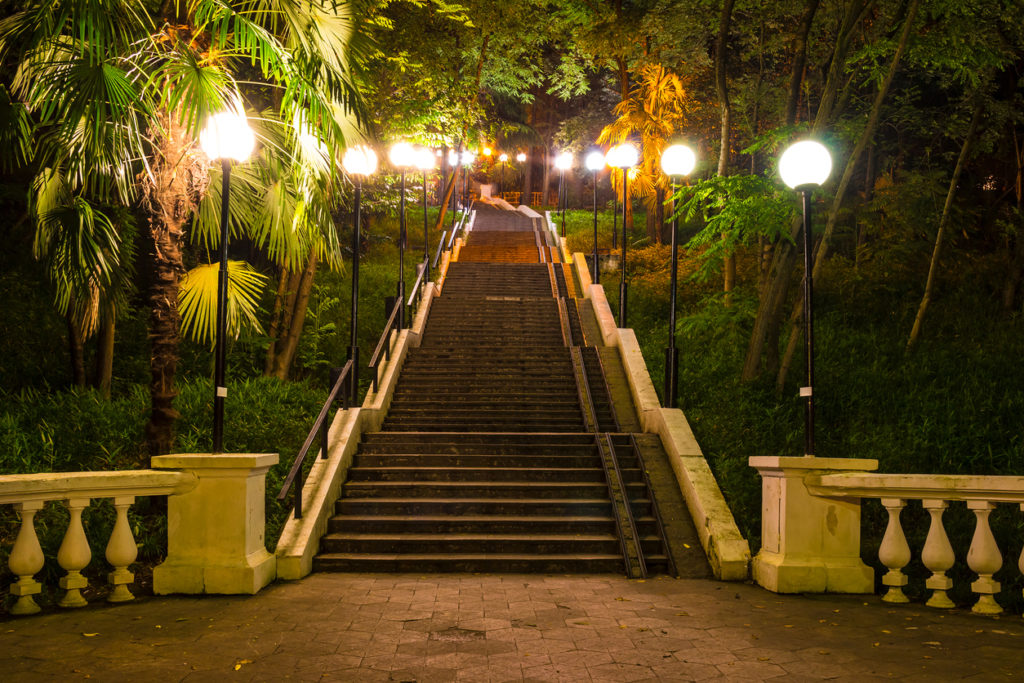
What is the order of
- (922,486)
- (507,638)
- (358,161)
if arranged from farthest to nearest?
(358,161) → (922,486) → (507,638)

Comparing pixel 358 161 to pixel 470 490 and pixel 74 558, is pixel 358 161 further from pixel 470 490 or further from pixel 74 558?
pixel 74 558

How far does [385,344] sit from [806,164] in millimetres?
8762

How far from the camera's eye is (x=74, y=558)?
19.6ft

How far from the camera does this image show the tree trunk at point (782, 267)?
12.5 meters

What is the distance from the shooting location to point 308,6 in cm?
852

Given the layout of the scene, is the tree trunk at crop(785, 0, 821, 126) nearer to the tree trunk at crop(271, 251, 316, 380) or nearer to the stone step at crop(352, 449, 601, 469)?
the stone step at crop(352, 449, 601, 469)

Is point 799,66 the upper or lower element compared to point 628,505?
upper

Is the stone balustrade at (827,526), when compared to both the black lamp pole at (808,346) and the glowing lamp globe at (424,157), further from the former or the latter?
the glowing lamp globe at (424,157)

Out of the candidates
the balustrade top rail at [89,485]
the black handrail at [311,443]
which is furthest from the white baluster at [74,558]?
the black handrail at [311,443]

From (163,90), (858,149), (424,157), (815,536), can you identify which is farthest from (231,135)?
(858,149)

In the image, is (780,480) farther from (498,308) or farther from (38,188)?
(498,308)

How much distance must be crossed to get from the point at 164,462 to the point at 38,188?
424cm

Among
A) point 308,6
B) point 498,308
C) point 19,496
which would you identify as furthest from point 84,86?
point 498,308

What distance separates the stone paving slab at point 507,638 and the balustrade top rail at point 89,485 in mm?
872
